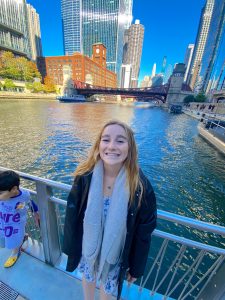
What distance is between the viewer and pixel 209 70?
84750 millimetres

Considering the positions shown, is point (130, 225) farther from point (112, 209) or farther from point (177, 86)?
point (177, 86)

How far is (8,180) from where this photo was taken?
1.47 m

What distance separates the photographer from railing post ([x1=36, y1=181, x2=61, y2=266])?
149cm

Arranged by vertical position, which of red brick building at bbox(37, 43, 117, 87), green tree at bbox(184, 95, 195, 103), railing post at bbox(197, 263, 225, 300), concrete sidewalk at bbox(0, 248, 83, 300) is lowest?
concrete sidewalk at bbox(0, 248, 83, 300)

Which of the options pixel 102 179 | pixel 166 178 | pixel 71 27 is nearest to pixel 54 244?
pixel 102 179

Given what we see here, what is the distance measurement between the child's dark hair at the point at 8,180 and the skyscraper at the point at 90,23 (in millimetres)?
132939

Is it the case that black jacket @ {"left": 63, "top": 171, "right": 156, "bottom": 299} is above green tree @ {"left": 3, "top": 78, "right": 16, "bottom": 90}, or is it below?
below

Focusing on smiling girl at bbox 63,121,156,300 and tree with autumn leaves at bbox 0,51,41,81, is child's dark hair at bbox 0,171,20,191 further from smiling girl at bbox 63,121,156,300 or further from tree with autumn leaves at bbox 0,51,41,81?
tree with autumn leaves at bbox 0,51,41,81

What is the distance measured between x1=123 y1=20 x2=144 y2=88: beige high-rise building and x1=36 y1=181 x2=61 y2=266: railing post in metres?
193

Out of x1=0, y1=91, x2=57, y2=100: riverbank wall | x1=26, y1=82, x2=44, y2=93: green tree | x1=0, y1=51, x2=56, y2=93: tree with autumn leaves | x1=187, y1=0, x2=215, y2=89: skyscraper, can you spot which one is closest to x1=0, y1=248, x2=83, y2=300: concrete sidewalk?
x1=0, y1=91, x2=57, y2=100: riverbank wall

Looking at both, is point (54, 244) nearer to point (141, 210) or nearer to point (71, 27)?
point (141, 210)

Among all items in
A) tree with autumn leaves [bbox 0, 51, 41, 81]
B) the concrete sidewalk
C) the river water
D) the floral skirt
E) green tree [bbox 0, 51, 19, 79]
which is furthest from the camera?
tree with autumn leaves [bbox 0, 51, 41, 81]

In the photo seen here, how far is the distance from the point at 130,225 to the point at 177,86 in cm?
6943

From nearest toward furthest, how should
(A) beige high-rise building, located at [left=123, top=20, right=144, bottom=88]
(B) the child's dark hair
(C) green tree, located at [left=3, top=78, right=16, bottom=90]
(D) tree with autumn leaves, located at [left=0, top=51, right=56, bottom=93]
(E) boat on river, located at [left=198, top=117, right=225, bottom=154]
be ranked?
1. (B) the child's dark hair
2. (E) boat on river, located at [left=198, top=117, right=225, bottom=154]
3. (C) green tree, located at [left=3, top=78, right=16, bottom=90]
4. (D) tree with autumn leaves, located at [left=0, top=51, right=56, bottom=93]
5. (A) beige high-rise building, located at [left=123, top=20, right=144, bottom=88]
